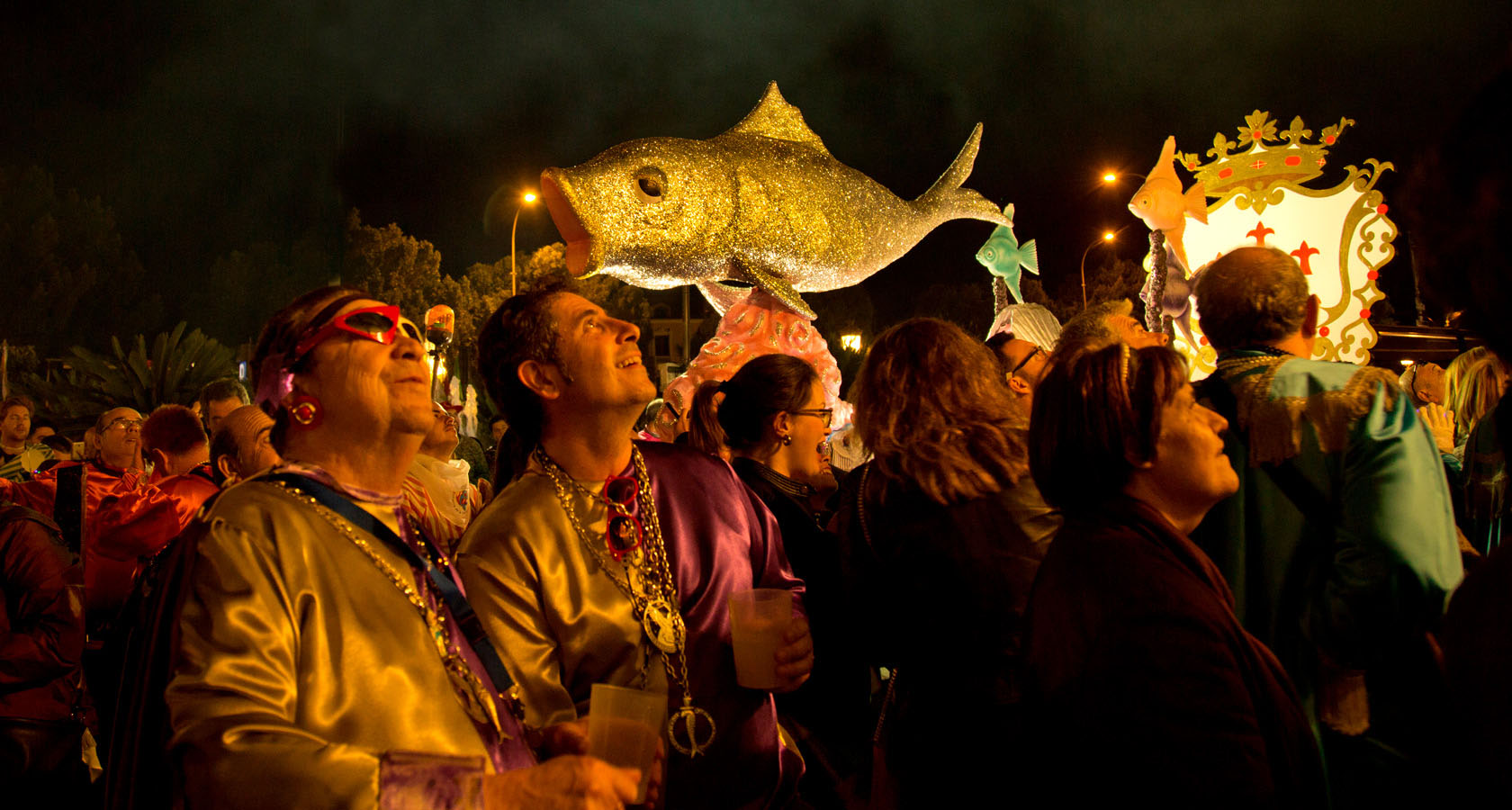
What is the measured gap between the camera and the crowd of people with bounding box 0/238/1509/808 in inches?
58.4

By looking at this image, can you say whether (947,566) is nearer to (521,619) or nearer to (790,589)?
(790,589)

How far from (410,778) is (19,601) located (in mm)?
2460

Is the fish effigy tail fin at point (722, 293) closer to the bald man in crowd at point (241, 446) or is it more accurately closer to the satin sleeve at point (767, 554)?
the bald man in crowd at point (241, 446)

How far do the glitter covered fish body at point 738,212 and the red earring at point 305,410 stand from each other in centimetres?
501

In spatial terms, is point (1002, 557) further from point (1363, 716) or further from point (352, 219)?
point (352, 219)

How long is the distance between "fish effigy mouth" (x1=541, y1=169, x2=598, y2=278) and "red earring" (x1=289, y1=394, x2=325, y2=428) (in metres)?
4.92

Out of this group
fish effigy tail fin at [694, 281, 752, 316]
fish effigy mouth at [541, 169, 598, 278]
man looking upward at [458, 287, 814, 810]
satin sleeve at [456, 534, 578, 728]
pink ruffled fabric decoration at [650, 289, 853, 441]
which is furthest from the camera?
fish effigy tail fin at [694, 281, 752, 316]

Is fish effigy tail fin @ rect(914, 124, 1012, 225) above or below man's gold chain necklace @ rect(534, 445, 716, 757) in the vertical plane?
above

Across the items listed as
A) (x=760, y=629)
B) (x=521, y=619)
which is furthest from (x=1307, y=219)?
(x=521, y=619)

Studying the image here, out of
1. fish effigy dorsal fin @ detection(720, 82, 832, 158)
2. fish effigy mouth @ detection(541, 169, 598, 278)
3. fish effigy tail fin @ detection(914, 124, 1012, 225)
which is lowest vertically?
fish effigy mouth @ detection(541, 169, 598, 278)

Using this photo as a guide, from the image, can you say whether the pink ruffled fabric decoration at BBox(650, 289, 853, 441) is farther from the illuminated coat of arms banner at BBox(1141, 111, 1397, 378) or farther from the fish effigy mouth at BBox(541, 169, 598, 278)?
the illuminated coat of arms banner at BBox(1141, 111, 1397, 378)

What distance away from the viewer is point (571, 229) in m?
6.71

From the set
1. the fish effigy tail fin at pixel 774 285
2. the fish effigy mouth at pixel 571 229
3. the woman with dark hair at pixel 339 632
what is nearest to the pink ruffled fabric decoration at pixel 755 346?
the fish effigy tail fin at pixel 774 285

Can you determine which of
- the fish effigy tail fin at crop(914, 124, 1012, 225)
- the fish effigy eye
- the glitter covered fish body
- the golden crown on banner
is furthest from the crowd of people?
the fish effigy tail fin at crop(914, 124, 1012, 225)
